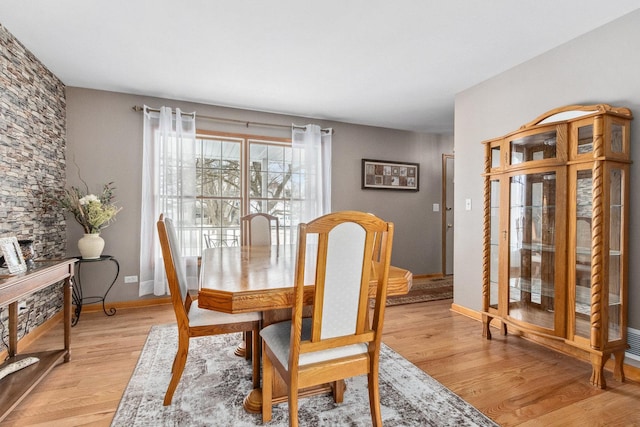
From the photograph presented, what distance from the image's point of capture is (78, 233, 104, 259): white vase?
3.07 m

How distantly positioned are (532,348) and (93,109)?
4797 mm

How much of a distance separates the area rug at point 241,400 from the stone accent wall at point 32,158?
137cm

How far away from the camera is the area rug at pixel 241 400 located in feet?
5.33

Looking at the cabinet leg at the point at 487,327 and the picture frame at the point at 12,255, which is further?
the cabinet leg at the point at 487,327

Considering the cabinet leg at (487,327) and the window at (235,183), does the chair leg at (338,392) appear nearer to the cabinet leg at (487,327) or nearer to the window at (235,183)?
the cabinet leg at (487,327)

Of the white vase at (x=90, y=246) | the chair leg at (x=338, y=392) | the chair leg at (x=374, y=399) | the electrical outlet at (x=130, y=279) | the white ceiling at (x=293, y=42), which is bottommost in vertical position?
the chair leg at (x=338, y=392)

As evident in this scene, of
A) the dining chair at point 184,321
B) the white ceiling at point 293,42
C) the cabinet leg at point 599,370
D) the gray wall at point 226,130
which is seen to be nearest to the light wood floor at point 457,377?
the cabinet leg at point 599,370

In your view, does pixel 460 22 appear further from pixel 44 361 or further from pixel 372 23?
pixel 44 361

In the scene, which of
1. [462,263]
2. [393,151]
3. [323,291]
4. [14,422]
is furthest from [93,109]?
[462,263]

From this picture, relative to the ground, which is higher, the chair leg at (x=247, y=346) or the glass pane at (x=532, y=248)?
the glass pane at (x=532, y=248)

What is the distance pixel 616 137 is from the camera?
2043 mm

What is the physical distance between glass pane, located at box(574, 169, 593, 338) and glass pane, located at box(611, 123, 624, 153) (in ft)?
0.69

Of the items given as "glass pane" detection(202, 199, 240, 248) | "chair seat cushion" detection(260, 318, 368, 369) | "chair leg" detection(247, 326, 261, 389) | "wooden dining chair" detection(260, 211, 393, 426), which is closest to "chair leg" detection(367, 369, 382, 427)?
"wooden dining chair" detection(260, 211, 393, 426)

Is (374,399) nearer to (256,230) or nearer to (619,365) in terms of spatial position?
(619,365)
